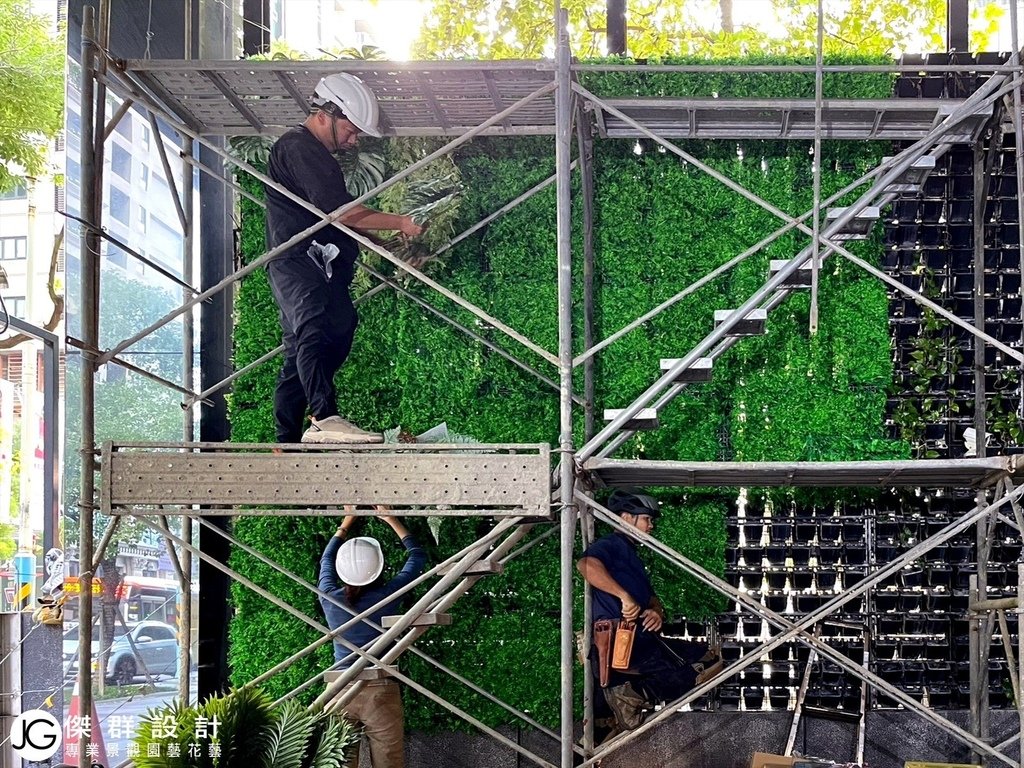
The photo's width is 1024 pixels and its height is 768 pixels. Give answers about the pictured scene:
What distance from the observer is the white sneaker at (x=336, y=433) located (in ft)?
24.7

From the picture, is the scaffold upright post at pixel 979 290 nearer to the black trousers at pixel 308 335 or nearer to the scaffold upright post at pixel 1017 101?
the scaffold upright post at pixel 1017 101

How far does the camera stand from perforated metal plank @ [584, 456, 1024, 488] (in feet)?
23.2

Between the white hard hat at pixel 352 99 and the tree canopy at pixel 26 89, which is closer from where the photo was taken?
the white hard hat at pixel 352 99

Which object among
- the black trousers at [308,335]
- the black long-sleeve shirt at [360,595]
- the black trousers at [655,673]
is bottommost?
the black trousers at [655,673]

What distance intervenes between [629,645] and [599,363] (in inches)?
77.9

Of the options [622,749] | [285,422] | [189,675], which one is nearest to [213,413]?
[285,422]

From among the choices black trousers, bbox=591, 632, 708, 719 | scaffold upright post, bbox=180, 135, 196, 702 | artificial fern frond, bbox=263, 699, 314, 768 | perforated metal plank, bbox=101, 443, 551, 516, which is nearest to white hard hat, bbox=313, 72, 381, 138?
scaffold upright post, bbox=180, 135, 196, 702

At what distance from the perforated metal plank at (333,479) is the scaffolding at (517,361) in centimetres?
1

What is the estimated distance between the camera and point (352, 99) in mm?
7816

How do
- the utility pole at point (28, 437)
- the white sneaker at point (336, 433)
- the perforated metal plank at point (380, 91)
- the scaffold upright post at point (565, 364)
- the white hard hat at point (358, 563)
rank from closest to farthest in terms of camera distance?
the scaffold upright post at point (565, 364) < the perforated metal plank at point (380, 91) < the white sneaker at point (336, 433) < the white hard hat at point (358, 563) < the utility pole at point (28, 437)

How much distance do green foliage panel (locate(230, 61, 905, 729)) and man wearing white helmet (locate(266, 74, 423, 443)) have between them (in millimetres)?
652
